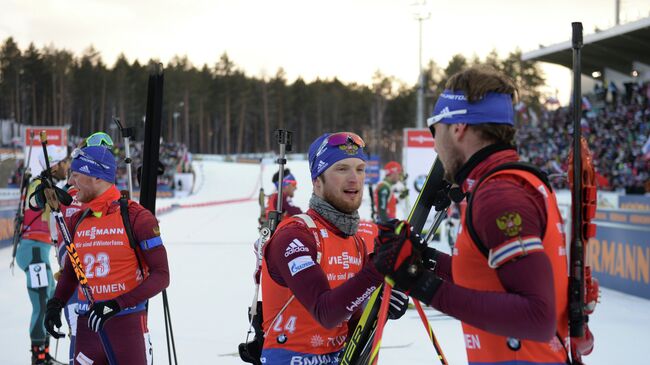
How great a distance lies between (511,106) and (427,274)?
0.62m

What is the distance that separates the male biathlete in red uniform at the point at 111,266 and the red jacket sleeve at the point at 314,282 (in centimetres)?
126

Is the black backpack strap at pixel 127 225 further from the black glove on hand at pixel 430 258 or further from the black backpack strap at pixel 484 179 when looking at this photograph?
the black backpack strap at pixel 484 179

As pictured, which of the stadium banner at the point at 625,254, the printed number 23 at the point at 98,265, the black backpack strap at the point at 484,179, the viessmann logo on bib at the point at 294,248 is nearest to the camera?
the black backpack strap at the point at 484,179

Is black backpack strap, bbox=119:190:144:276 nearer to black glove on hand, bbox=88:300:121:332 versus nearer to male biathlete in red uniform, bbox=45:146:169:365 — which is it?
Answer: male biathlete in red uniform, bbox=45:146:169:365

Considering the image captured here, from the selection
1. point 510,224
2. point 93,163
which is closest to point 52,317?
point 93,163

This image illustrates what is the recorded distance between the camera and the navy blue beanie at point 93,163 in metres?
4.02

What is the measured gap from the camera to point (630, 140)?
30.9 m

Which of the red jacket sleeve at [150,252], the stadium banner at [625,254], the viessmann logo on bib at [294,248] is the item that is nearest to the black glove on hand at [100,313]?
the red jacket sleeve at [150,252]

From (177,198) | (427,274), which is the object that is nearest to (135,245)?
(427,274)

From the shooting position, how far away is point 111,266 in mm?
3828

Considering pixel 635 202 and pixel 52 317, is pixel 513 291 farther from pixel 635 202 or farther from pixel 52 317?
pixel 635 202

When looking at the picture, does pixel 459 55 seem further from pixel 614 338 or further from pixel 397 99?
pixel 614 338

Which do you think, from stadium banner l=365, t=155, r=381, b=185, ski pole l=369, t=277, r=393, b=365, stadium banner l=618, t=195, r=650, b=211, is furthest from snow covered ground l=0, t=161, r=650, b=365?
stadium banner l=365, t=155, r=381, b=185

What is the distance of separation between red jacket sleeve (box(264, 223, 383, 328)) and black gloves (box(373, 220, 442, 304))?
480mm
